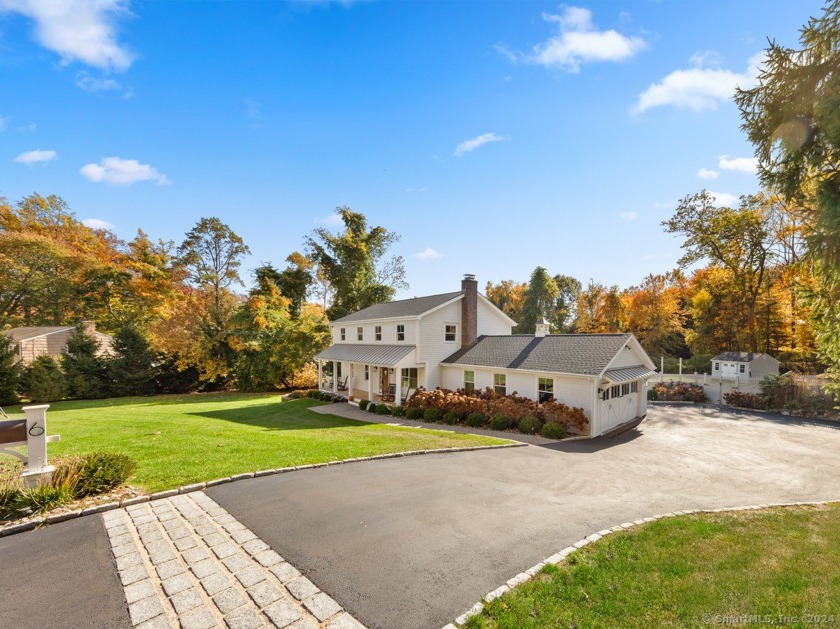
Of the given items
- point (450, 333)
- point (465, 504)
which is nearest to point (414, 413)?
point (450, 333)

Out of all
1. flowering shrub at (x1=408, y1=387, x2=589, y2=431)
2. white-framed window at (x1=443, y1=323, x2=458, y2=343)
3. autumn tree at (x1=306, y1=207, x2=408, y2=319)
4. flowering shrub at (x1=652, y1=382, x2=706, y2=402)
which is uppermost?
autumn tree at (x1=306, y1=207, x2=408, y2=319)

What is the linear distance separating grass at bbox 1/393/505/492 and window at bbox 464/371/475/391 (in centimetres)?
608

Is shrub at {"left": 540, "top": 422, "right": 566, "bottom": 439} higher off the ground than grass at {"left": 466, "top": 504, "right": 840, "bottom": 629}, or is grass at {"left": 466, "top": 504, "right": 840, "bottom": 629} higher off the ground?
grass at {"left": 466, "top": 504, "right": 840, "bottom": 629}

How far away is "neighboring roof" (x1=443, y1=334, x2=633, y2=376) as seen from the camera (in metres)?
16.1

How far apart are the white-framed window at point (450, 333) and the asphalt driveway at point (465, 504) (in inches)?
406

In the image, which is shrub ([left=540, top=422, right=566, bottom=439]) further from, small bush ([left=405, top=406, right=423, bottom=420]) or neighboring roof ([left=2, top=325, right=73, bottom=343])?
neighboring roof ([left=2, top=325, right=73, bottom=343])

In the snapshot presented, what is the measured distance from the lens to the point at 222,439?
11.4 m

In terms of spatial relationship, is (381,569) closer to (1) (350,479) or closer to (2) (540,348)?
(1) (350,479)

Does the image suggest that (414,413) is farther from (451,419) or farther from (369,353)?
(369,353)

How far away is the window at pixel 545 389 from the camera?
16.9 metres

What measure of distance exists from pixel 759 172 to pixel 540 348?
1241 cm

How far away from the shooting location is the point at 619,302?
40.2 metres

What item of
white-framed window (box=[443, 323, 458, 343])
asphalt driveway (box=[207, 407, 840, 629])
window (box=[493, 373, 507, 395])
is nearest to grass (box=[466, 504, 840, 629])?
asphalt driveway (box=[207, 407, 840, 629])

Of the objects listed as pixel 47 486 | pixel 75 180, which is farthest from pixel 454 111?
pixel 75 180
